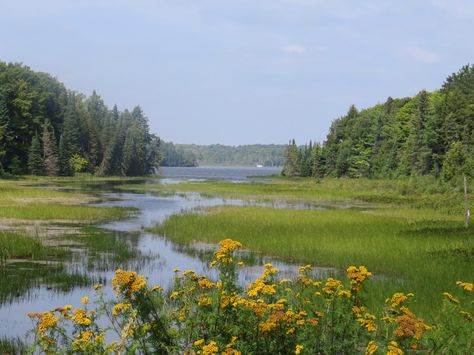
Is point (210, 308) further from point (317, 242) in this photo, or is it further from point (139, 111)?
point (139, 111)

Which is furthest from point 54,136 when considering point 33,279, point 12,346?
point 12,346

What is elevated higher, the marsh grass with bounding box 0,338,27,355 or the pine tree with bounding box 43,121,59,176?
the pine tree with bounding box 43,121,59,176

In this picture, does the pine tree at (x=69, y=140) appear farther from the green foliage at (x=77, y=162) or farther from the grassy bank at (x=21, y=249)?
the grassy bank at (x=21, y=249)

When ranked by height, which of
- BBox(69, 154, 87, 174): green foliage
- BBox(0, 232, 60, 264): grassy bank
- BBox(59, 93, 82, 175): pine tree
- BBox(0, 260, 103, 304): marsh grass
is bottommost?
BBox(0, 260, 103, 304): marsh grass

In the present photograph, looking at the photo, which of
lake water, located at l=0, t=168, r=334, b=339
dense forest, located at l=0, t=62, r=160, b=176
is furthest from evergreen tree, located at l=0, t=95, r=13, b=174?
lake water, located at l=0, t=168, r=334, b=339

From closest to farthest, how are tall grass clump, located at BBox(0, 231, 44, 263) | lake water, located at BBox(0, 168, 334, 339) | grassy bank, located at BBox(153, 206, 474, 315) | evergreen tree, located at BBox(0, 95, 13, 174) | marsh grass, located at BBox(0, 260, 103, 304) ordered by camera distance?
1. lake water, located at BBox(0, 168, 334, 339)
2. marsh grass, located at BBox(0, 260, 103, 304)
3. grassy bank, located at BBox(153, 206, 474, 315)
4. tall grass clump, located at BBox(0, 231, 44, 263)
5. evergreen tree, located at BBox(0, 95, 13, 174)

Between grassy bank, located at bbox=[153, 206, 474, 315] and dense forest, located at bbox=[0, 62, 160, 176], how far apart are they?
67.0 meters

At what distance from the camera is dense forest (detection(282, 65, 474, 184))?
78562 mm

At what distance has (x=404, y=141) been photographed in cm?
10419

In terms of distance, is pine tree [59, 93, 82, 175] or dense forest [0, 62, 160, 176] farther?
pine tree [59, 93, 82, 175]

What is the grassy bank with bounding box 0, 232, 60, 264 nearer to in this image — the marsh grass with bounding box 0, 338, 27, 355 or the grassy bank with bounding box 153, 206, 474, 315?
the grassy bank with bounding box 153, 206, 474, 315

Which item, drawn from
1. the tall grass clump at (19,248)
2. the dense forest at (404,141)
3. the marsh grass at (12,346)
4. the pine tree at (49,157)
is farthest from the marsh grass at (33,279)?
the pine tree at (49,157)

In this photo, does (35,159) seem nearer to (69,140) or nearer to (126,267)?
(69,140)

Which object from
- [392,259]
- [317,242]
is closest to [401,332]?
[392,259]
